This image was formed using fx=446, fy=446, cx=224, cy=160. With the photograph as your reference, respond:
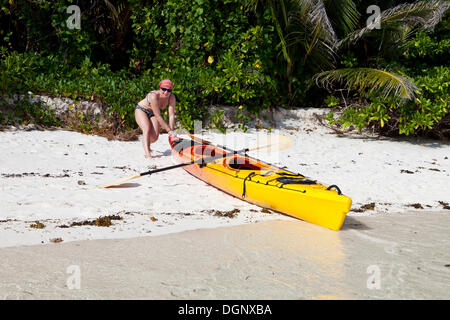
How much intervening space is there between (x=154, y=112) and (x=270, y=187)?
3.04m

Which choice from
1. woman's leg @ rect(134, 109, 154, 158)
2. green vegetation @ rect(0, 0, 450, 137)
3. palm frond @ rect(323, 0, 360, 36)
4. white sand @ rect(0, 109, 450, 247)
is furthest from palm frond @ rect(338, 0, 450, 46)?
woman's leg @ rect(134, 109, 154, 158)

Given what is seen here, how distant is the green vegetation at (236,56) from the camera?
383 inches

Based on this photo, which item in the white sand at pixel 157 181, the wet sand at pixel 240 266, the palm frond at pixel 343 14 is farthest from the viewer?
the palm frond at pixel 343 14

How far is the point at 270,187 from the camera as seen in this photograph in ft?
18.4

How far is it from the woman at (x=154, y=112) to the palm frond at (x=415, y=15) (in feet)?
16.0

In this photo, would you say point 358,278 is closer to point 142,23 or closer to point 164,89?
point 164,89

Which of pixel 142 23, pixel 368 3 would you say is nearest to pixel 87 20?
pixel 142 23

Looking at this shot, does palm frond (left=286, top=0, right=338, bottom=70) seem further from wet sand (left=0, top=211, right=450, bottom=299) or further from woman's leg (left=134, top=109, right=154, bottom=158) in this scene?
wet sand (left=0, top=211, right=450, bottom=299)

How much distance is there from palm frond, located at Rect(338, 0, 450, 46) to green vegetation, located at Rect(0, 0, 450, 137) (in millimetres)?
26

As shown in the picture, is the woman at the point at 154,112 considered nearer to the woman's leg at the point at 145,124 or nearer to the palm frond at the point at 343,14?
the woman's leg at the point at 145,124

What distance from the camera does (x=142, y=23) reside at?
11.3 meters

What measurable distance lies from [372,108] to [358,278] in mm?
6984

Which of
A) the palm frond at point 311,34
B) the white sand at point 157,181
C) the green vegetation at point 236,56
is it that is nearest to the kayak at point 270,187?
the white sand at point 157,181

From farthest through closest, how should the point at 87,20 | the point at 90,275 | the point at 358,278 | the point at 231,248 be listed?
1. the point at 87,20
2. the point at 231,248
3. the point at 358,278
4. the point at 90,275
